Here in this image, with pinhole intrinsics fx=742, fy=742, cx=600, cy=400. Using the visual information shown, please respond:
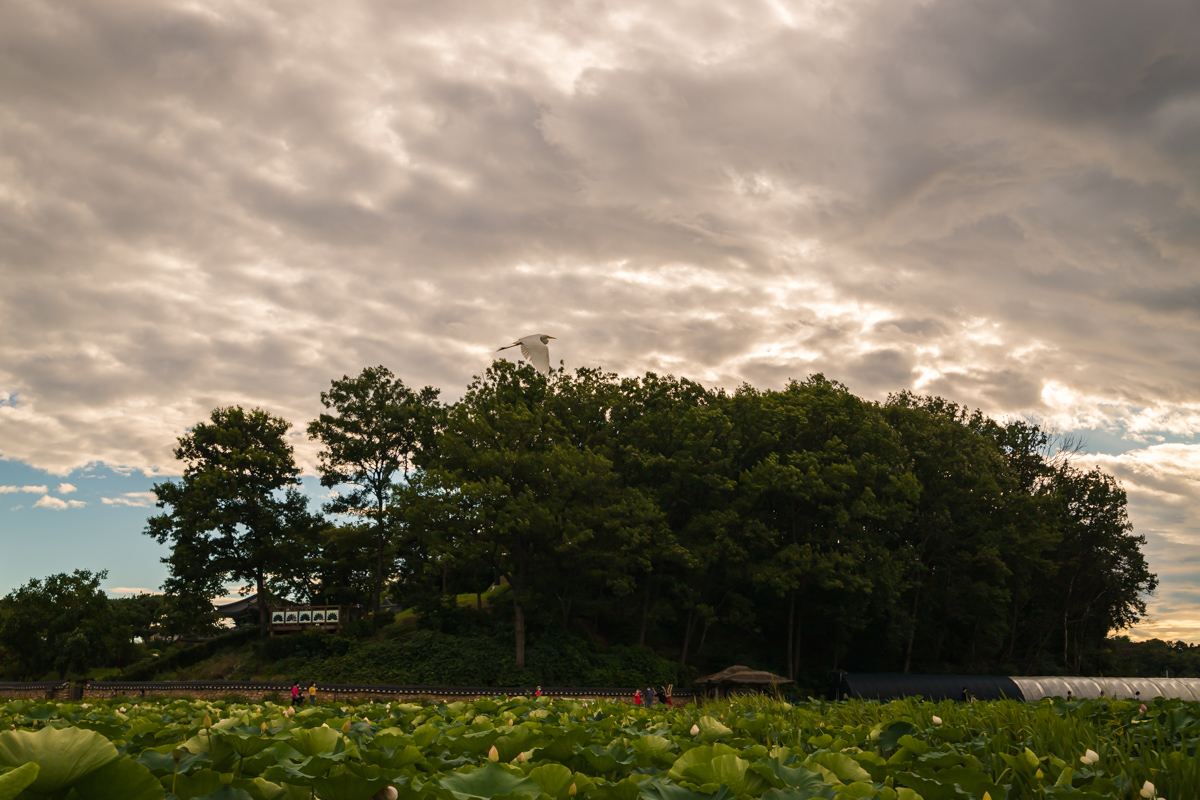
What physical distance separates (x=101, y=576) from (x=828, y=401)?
119ft

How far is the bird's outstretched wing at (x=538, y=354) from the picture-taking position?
1396 cm

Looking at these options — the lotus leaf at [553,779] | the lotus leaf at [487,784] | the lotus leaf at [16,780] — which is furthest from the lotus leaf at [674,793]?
the lotus leaf at [16,780]

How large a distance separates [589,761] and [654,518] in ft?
95.5

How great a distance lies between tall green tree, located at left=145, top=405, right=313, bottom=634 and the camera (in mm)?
35594

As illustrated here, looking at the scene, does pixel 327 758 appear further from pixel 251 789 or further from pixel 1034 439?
pixel 1034 439

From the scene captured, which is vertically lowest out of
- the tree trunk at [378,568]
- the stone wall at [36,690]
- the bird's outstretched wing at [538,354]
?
the stone wall at [36,690]

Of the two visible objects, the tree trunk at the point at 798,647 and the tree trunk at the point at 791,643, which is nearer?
the tree trunk at the point at 791,643

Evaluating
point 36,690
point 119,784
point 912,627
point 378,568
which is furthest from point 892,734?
point 912,627

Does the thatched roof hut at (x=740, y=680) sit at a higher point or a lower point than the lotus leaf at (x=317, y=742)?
lower

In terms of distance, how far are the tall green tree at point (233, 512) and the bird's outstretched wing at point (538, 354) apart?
26.6 metres

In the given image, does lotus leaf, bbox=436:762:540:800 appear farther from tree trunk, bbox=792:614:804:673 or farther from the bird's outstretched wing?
tree trunk, bbox=792:614:804:673

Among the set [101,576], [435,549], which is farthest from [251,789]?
[101,576]

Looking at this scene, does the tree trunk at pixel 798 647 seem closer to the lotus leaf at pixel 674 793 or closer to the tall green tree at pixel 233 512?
the tall green tree at pixel 233 512

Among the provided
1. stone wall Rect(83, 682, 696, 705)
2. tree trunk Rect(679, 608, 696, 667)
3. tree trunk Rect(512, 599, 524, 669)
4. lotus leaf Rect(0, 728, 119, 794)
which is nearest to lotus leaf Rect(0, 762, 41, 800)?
lotus leaf Rect(0, 728, 119, 794)
